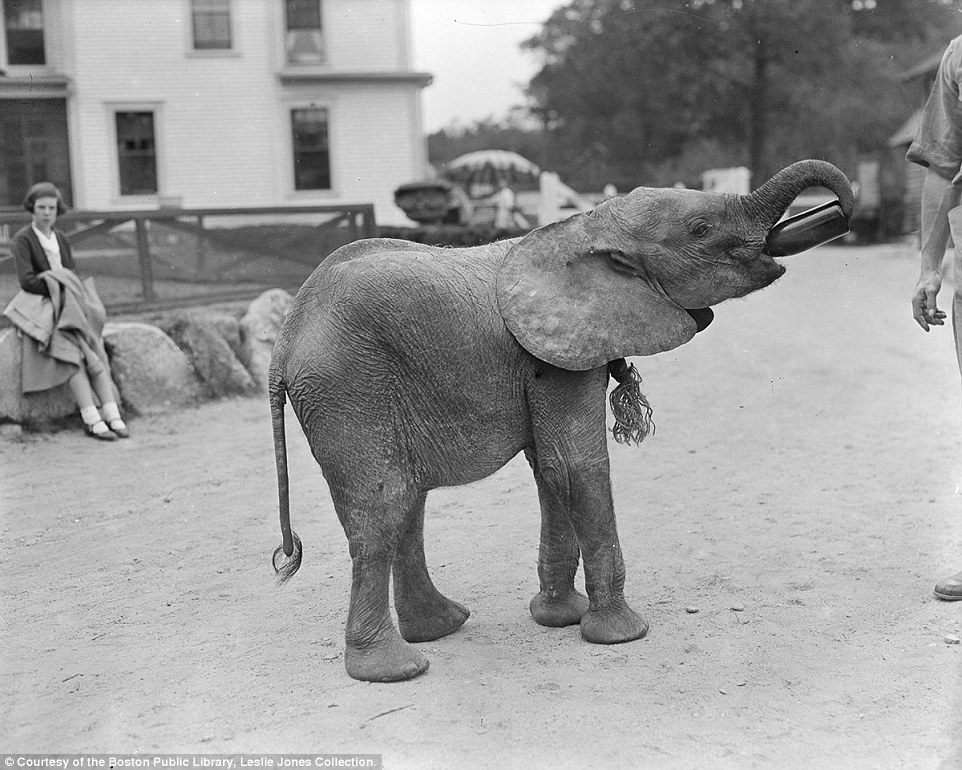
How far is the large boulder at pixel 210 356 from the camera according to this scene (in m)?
9.41

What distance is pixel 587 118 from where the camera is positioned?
30891 mm

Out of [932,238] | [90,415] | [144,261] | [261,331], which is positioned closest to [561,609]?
[932,238]

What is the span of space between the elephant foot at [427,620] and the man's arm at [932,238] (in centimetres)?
211

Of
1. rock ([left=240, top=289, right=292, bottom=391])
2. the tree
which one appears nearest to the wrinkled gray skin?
rock ([left=240, top=289, right=292, bottom=391])

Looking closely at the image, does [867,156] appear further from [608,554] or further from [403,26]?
[608,554]

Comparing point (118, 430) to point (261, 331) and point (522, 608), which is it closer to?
point (261, 331)

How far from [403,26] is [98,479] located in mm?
17623

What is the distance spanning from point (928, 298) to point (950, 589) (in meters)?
1.12

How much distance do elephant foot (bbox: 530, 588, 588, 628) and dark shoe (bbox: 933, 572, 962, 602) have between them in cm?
138

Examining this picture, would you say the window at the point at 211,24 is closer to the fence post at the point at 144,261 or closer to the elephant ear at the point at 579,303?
the fence post at the point at 144,261

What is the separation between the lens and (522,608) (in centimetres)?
440

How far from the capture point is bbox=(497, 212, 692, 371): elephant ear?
362 centimetres

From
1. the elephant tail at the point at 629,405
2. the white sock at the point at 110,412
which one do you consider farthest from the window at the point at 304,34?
the elephant tail at the point at 629,405

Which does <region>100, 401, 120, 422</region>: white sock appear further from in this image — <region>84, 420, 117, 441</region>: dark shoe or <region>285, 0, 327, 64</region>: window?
<region>285, 0, 327, 64</region>: window
